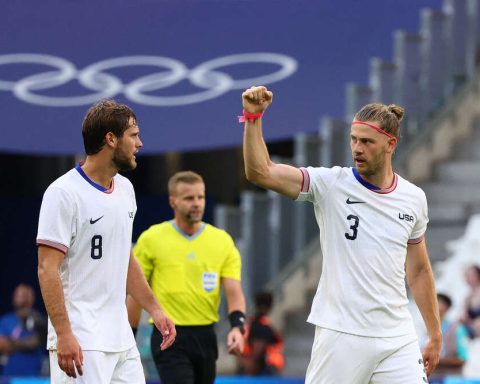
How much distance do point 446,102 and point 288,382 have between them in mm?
7473

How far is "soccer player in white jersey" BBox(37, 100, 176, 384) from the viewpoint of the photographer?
706 centimetres

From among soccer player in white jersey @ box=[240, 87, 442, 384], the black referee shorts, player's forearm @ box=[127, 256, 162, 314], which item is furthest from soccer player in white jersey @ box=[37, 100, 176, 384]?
the black referee shorts

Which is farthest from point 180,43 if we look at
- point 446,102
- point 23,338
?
point 446,102

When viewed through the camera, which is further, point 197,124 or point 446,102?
point 446,102

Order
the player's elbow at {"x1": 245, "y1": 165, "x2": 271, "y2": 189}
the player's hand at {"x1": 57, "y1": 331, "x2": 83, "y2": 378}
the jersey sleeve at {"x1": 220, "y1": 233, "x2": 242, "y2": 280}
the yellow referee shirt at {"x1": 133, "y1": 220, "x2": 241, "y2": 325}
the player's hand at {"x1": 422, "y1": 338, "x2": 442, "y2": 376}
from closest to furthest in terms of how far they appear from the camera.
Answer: the player's hand at {"x1": 57, "y1": 331, "x2": 83, "y2": 378} → the player's elbow at {"x1": 245, "y1": 165, "x2": 271, "y2": 189} → the player's hand at {"x1": 422, "y1": 338, "x2": 442, "y2": 376} → the yellow referee shirt at {"x1": 133, "y1": 220, "x2": 241, "y2": 325} → the jersey sleeve at {"x1": 220, "y1": 233, "x2": 242, "y2": 280}

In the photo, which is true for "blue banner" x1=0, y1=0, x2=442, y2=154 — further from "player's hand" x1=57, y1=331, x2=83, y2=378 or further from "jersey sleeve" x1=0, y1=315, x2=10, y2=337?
"player's hand" x1=57, y1=331, x2=83, y2=378

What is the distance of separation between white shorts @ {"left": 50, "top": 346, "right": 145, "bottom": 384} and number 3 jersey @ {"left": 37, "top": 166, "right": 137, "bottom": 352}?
45 millimetres

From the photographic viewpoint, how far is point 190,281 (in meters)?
9.77

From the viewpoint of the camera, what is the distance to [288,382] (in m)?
12.5

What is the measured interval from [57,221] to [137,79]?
8.20 m

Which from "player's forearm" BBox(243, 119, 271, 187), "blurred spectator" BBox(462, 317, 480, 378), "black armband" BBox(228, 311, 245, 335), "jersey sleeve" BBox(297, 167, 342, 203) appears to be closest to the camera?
"player's forearm" BBox(243, 119, 271, 187)

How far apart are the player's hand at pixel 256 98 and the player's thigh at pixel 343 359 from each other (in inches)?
53.2

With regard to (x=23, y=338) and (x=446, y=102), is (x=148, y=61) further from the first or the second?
(x=446, y=102)

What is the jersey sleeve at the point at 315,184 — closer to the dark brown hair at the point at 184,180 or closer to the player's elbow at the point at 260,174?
the player's elbow at the point at 260,174
